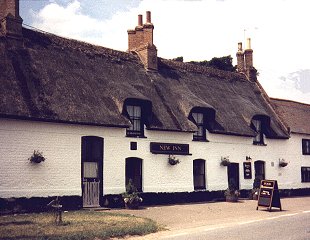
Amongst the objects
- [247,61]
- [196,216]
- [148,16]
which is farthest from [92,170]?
[247,61]

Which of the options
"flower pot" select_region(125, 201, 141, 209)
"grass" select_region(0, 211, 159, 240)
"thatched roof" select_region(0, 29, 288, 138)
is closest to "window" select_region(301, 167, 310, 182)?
"thatched roof" select_region(0, 29, 288, 138)

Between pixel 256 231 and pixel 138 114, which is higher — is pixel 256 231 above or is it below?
below

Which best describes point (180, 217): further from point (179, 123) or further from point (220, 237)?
point (179, 123)

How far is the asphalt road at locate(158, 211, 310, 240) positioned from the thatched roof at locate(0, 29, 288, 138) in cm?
832

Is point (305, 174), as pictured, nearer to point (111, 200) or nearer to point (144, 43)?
point (144, 43)

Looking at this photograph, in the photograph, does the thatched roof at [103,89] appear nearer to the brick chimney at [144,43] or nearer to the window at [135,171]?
the brick chimney at [144,43]

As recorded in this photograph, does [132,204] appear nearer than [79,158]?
No

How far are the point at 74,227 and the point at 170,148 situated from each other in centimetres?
1040

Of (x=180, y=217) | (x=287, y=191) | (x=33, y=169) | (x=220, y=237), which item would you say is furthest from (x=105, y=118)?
(x=287, y=191)

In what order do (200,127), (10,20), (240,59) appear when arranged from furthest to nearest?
(240,59)
(200,127)
(10,20)

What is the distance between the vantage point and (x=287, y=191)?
95.2ft

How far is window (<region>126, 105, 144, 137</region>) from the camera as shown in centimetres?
2089

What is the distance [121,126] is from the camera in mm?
19312

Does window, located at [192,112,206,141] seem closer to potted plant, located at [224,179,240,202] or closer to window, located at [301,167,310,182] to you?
potted plant, located at [224,179,240,202]
